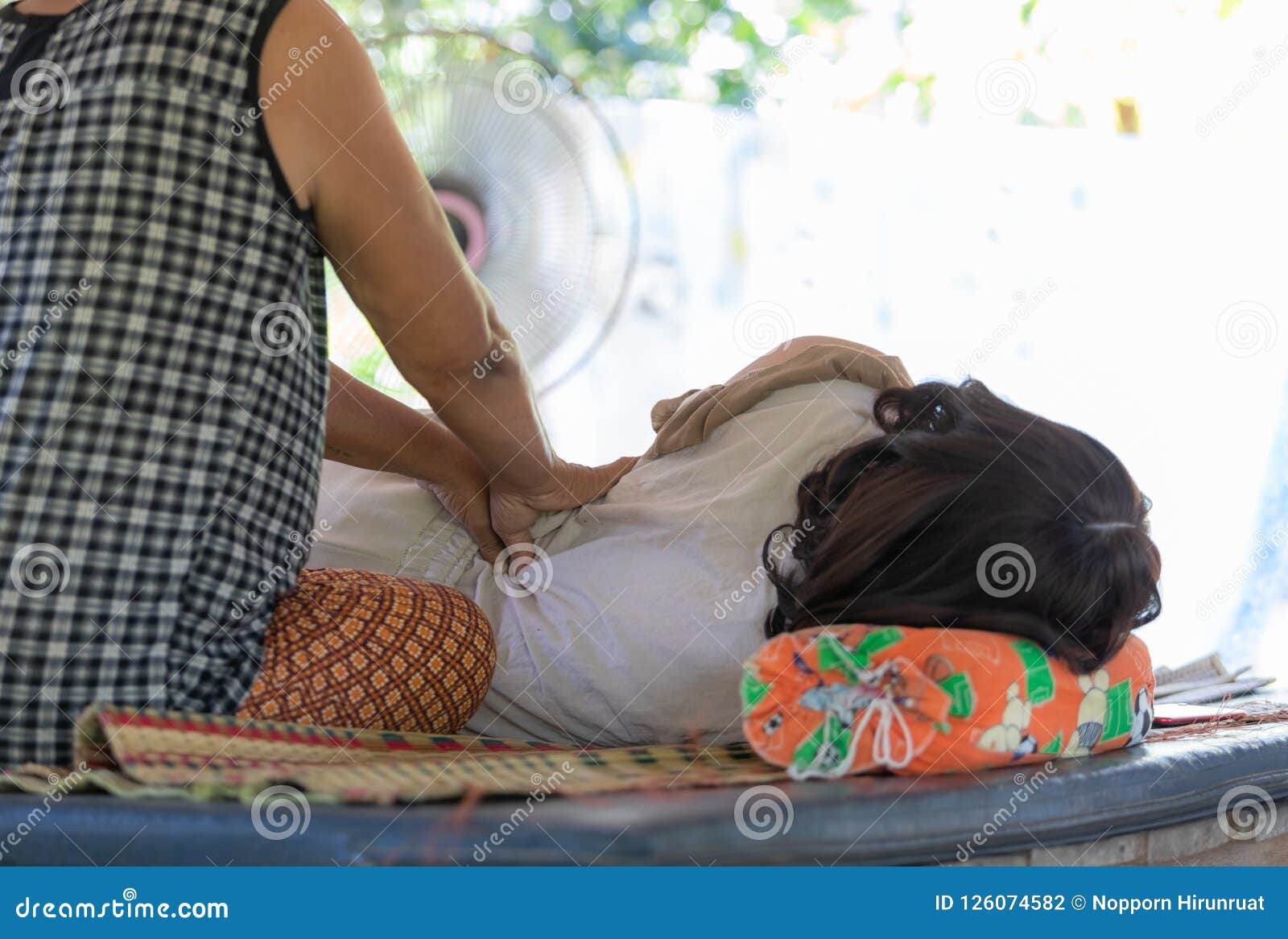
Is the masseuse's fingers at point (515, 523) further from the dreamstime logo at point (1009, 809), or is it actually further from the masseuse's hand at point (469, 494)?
the dreamstime logo at point (1009, 809)

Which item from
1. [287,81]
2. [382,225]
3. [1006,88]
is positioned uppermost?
[1006,88]

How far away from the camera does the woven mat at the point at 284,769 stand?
0.91 metres

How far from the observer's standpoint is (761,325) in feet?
11.2

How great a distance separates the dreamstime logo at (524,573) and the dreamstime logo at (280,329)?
0.46 meters

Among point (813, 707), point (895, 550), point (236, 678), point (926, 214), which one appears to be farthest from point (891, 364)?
point (926, 214)

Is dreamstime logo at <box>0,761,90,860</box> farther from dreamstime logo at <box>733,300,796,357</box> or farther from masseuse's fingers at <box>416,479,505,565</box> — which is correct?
dreamstime logo at <box>733,300,796,357</box>

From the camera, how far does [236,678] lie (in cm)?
105

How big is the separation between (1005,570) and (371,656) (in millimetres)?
626

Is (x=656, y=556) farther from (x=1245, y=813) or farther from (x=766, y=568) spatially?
(x=1245, y=813)

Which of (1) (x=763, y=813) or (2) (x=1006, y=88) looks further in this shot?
(2) (x=1006, y=88)

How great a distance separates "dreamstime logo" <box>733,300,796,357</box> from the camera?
3.37 metres

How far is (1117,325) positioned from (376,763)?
9.24 feet

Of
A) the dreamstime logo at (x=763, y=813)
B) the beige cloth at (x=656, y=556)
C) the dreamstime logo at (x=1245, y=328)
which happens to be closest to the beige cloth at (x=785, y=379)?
the beige cloth at (x=656, y=556)

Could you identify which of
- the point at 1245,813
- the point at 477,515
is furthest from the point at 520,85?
the point at 1245,813
